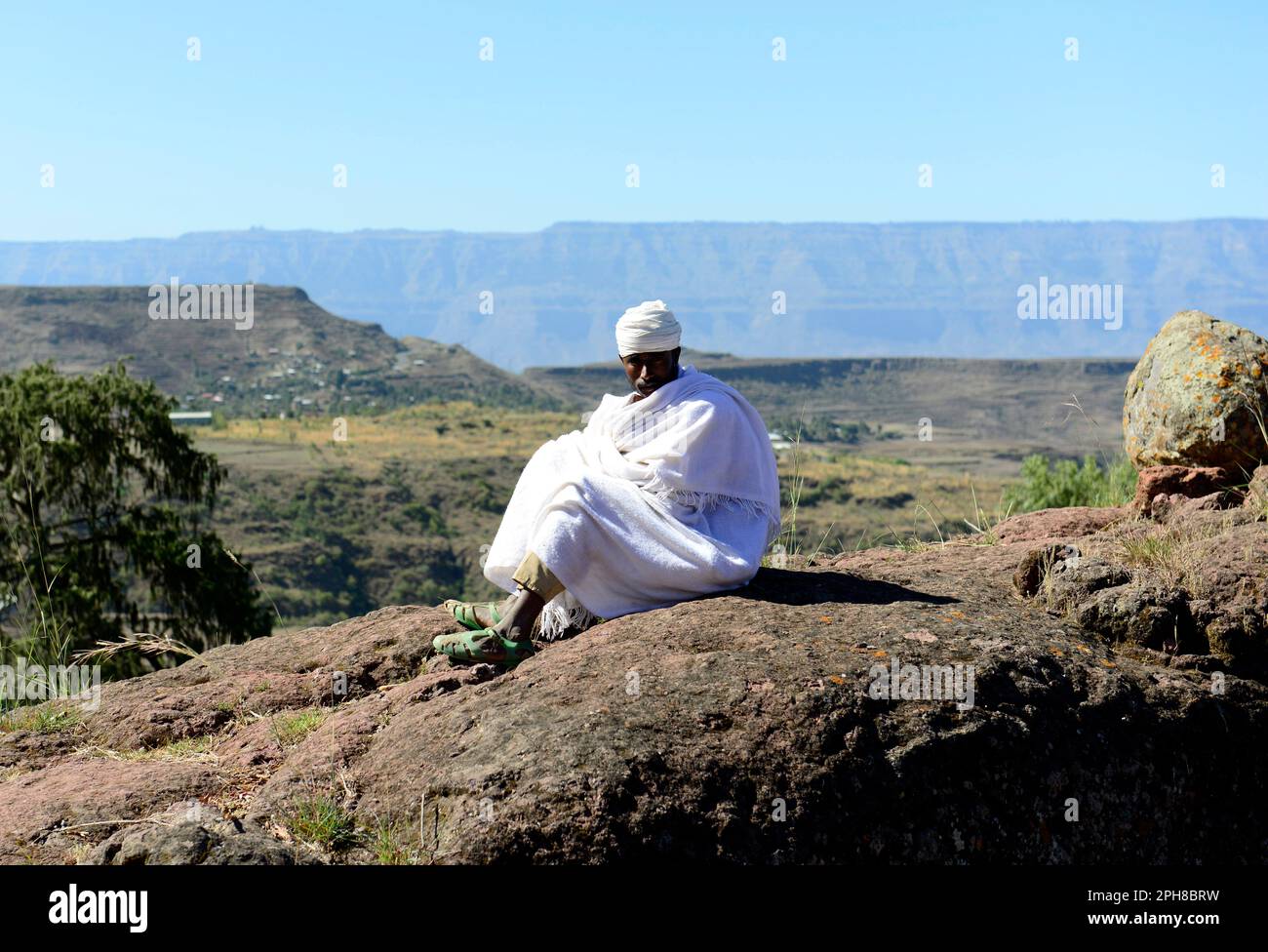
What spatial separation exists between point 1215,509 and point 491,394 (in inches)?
4199

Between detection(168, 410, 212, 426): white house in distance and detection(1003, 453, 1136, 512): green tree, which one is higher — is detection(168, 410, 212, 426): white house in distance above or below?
below

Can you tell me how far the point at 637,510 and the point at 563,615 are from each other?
0.59m

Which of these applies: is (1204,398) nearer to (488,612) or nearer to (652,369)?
(652,369)

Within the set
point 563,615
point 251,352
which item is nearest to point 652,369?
point 563,615

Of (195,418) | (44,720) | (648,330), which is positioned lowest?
(195,418)

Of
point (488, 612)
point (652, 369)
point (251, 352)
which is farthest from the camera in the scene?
point (251, 352)

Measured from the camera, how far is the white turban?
19.6 feet

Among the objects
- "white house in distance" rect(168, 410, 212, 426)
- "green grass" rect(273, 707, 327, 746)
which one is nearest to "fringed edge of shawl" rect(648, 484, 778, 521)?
"green grass" rect(273, 707, 327, 746)

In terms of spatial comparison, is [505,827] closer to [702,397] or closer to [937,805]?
[937,805]

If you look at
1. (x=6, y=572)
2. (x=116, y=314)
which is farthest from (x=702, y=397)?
(x=116, y=314)

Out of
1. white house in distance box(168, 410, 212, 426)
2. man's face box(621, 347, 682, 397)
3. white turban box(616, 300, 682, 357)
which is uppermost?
white turban box(616, 300, 682, 357)

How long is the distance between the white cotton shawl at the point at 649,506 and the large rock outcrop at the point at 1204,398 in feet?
10.0

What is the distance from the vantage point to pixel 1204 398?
7707 millimetres

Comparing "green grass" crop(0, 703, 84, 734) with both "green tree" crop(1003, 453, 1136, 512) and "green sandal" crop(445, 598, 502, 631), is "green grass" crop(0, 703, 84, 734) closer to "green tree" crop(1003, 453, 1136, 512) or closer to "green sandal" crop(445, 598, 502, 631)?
"green sandal" crop(445, 598, 502, 631)
